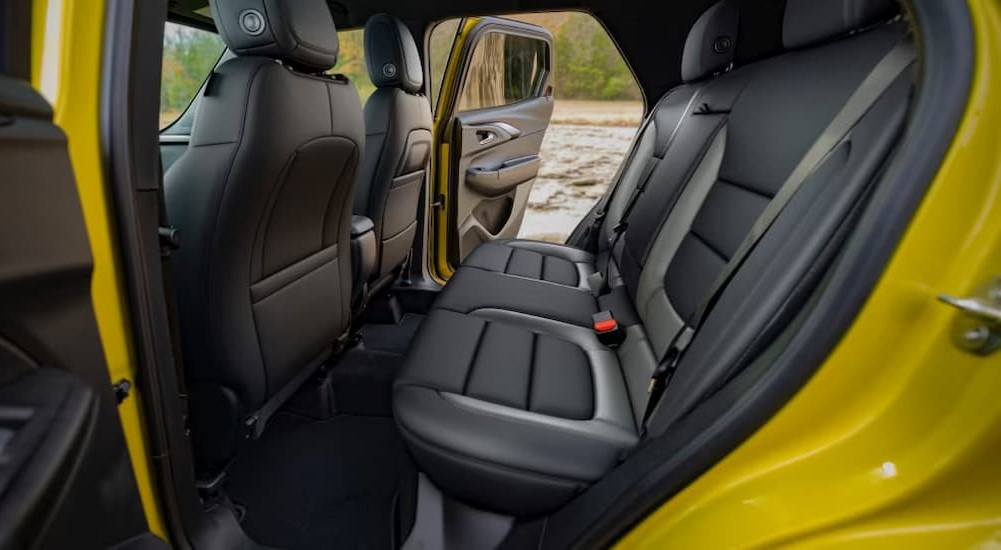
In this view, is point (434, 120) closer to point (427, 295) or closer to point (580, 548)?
point (427, 295)

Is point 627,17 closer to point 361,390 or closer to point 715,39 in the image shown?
point 715,39

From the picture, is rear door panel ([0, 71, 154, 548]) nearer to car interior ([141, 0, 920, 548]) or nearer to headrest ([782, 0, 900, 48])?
car interior ([141, 0, 920, 548])

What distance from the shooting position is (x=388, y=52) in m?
2.05

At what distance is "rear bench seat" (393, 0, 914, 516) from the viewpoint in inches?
29.0

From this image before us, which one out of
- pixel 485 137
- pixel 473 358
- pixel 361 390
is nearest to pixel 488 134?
pixel 485 137

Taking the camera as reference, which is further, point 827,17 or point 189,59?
point 189,59

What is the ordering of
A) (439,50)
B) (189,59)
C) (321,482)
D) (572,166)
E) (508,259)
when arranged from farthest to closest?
(572,166) < (439,50) < (508,259) < (189,59) < (321,482)

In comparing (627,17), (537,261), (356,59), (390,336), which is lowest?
(390,336)

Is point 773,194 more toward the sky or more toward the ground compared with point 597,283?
more toward the sky

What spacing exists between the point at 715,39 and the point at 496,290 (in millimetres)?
903

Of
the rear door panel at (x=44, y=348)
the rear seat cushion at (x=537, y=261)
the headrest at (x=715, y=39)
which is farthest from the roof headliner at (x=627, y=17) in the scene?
the rear door panel at (x=44, y=348)

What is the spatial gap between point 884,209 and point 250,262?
1.06 meters

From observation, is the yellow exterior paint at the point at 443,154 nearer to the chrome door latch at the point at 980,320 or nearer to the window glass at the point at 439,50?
the window glass at the point at 439,50

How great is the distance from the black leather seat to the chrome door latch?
1.05m
